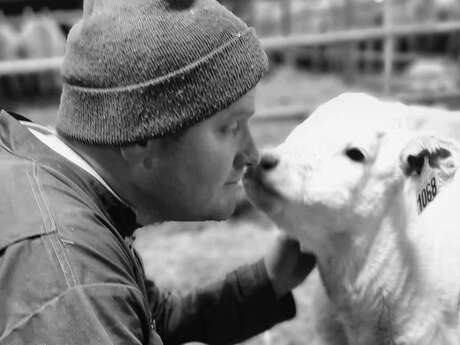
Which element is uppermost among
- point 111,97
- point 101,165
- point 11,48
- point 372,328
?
point 111,97

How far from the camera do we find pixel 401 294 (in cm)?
148

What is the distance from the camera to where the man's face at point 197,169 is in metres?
1.07

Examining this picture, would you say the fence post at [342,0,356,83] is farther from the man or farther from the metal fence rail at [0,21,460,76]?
the man

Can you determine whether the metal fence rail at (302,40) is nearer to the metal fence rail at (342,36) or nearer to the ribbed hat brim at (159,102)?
the metal fence rail at (342,36)

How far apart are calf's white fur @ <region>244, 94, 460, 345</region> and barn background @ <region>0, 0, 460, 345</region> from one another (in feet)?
0.74

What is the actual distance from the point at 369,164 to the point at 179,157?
56 centimetres

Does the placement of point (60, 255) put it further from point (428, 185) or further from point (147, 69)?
point (428, 185)

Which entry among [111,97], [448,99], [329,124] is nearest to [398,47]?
[448,99]

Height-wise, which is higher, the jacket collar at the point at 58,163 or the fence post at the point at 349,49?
the jacket collar at the point at 58,163

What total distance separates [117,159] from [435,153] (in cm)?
70

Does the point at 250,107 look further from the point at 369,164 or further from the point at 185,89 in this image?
the point at 369,164

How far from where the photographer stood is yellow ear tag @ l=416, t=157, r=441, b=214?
1.37 metres

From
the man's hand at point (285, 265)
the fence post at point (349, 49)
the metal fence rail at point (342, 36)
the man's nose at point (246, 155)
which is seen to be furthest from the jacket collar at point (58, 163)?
the fence post at point (349, 49)

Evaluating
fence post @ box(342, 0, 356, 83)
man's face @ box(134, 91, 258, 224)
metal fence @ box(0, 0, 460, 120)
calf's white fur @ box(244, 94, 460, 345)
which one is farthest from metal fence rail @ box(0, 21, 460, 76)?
man's face @ box(134, 91, 258, 224)
